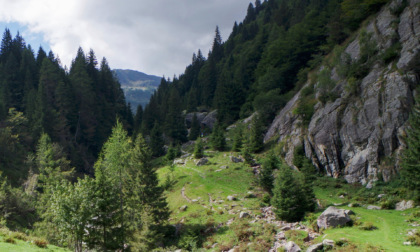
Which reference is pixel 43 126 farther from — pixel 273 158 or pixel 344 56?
pixel 344 56

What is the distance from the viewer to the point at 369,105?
118 feet

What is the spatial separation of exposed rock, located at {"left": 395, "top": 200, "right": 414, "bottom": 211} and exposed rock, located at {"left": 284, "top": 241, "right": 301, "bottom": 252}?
516 inches

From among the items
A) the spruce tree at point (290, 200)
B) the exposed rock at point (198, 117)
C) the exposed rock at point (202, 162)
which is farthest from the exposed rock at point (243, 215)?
the exposed rock at point (198, 117)

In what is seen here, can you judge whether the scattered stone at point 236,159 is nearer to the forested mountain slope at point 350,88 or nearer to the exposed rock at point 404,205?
the forested mountain slope at point 350,88

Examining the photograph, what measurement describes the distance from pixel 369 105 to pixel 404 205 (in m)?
15.9

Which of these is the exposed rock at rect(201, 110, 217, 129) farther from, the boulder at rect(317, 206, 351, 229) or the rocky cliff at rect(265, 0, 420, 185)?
the boulder at rect(317, 206, 351, 229)

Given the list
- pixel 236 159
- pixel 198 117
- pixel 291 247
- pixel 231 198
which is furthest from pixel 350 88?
pixel 198 117

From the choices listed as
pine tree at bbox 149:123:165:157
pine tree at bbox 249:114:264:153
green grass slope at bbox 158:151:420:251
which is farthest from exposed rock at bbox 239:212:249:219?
pine tree at bbox 149:123:165:157

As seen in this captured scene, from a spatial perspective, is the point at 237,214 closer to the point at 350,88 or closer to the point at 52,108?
the point at 350,88

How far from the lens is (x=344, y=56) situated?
145ft

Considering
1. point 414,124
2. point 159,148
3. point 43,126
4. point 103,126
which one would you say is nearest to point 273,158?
point 414,124

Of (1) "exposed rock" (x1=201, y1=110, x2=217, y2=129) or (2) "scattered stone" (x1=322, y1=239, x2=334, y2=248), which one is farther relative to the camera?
(1) "exposed rock" (x1=201, y1=110, x2=217, y2=129)

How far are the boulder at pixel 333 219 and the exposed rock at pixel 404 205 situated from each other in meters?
6.92

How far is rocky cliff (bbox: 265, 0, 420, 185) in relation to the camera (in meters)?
32.4
